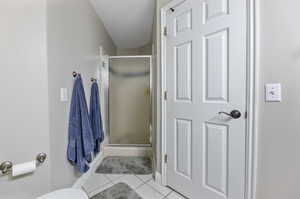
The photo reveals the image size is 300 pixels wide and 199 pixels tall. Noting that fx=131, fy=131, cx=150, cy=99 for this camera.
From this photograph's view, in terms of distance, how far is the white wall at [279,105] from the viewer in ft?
2.67

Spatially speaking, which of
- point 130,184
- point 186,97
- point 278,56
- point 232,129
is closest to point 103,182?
point 130,184

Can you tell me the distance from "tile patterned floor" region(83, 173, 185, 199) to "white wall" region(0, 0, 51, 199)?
0.62m

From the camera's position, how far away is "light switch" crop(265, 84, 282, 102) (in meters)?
0.86

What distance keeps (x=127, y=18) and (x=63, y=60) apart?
1428 millimetres

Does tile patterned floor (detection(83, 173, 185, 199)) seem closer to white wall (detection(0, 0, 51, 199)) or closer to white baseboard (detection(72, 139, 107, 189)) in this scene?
white baseboard (detection(72, 139, 107, 189))

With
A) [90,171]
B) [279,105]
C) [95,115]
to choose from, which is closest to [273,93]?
[279,105]

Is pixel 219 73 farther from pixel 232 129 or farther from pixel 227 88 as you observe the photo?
pixel 232 129

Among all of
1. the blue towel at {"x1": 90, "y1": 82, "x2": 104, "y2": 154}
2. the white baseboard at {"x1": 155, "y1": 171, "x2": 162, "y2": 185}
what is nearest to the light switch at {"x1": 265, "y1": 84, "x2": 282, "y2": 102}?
the white baseboard at {"x1": 155, "y1": 171, "x2": 162, "y2": 185}

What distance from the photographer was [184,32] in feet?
4.31

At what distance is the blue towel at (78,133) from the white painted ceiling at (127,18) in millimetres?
1235

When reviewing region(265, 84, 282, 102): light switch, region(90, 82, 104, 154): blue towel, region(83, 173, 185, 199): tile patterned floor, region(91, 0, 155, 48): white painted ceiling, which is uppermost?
region(91, 0, 155, 48): white painted ceiling

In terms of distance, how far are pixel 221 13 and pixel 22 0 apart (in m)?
1.46

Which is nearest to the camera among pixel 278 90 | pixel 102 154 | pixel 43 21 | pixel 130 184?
pixel 278 90

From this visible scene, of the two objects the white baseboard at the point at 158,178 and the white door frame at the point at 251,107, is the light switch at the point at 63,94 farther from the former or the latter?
the white door frame at the point at 251,107
